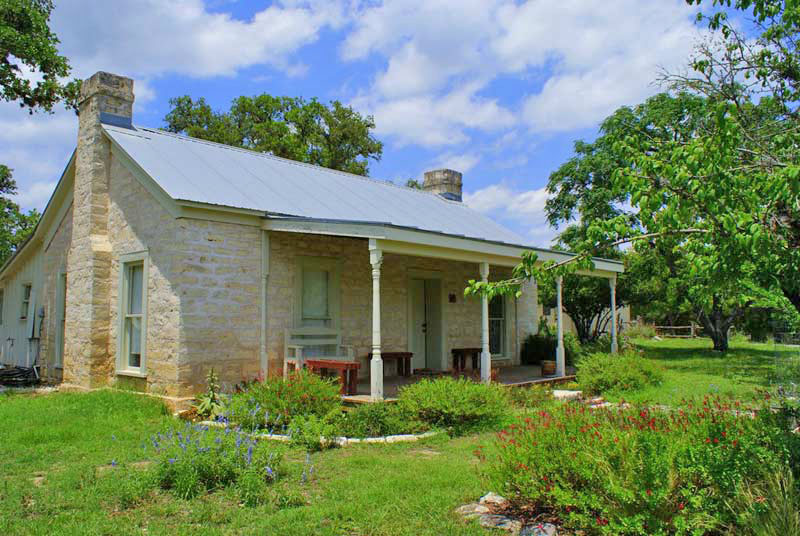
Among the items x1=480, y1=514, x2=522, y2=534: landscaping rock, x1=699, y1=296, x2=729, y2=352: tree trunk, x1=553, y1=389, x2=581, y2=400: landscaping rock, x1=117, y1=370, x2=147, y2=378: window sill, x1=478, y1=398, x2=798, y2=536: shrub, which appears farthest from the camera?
x1=699, y1=296, x2=729, y2=352: tree trunk

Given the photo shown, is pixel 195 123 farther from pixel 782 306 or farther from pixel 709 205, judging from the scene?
pixel 709 205

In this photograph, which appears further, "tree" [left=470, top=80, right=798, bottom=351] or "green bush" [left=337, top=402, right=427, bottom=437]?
"green bush" [left=337, top=402, right=427, bottom=437]

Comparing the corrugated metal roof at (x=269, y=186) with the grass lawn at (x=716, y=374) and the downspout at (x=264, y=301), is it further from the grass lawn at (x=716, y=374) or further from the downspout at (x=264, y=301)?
the grass lawn at (x=716, y=374)

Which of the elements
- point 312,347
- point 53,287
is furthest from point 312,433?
point 53,287

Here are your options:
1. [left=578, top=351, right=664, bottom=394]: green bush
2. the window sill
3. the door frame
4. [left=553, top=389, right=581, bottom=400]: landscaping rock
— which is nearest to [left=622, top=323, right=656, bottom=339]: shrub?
the door frame

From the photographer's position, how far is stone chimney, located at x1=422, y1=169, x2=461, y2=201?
2069cm

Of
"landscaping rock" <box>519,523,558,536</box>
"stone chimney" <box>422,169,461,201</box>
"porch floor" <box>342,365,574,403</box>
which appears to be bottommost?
"landscaping rock" <box>519,523,558,536</box>

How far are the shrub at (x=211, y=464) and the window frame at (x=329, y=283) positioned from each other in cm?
574

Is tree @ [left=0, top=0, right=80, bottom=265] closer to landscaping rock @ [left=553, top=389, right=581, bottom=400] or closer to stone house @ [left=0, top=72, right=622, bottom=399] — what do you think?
stone house @ [left=0, top=72, right=622, bottom=399]

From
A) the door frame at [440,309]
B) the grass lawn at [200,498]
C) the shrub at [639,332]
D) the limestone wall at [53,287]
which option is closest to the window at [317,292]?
the door frame at [440,309]

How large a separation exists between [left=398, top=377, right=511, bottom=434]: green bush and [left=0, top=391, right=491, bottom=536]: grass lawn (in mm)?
445

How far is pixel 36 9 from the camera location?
1617cm

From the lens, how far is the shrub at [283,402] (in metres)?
8.59

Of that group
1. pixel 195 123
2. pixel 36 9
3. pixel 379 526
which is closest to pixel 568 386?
pixel 379 526
